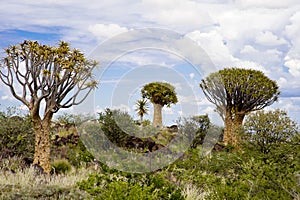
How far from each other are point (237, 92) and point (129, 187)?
13.7m

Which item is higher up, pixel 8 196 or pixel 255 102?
pixel 255 102

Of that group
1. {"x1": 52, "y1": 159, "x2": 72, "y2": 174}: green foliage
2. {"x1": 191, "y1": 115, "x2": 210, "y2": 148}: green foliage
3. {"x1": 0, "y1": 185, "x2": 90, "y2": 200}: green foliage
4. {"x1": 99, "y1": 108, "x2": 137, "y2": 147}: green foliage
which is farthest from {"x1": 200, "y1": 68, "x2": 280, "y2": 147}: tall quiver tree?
{"x1": 0, "y1": 185, "x2": 90, "y2": 200}: green foliage

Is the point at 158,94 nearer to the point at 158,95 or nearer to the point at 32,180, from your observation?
the point at 158,95

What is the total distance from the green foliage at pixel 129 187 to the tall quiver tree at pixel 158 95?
860cm

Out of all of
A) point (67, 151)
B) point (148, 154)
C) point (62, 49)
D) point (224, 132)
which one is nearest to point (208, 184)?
point (148, 154)

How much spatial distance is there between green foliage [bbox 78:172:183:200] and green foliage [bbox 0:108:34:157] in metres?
6.59

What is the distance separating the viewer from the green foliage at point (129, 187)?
5.18 metres

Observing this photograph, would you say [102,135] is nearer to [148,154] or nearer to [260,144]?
[148,154]

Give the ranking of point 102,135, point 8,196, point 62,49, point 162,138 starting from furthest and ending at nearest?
point 162,138 < point 102,135 < point 62,49 < point 8,196

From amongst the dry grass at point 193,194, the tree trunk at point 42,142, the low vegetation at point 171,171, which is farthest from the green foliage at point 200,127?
the dry grass at point 193,194

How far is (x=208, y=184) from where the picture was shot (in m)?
8.23

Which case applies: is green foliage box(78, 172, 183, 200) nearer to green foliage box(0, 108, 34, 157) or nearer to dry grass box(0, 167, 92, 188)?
dry grass box(0, 167, 92, 188)

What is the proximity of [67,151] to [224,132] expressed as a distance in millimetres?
7610

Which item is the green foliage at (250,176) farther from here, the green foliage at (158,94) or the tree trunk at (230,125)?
the tree trunk at (230,125)
